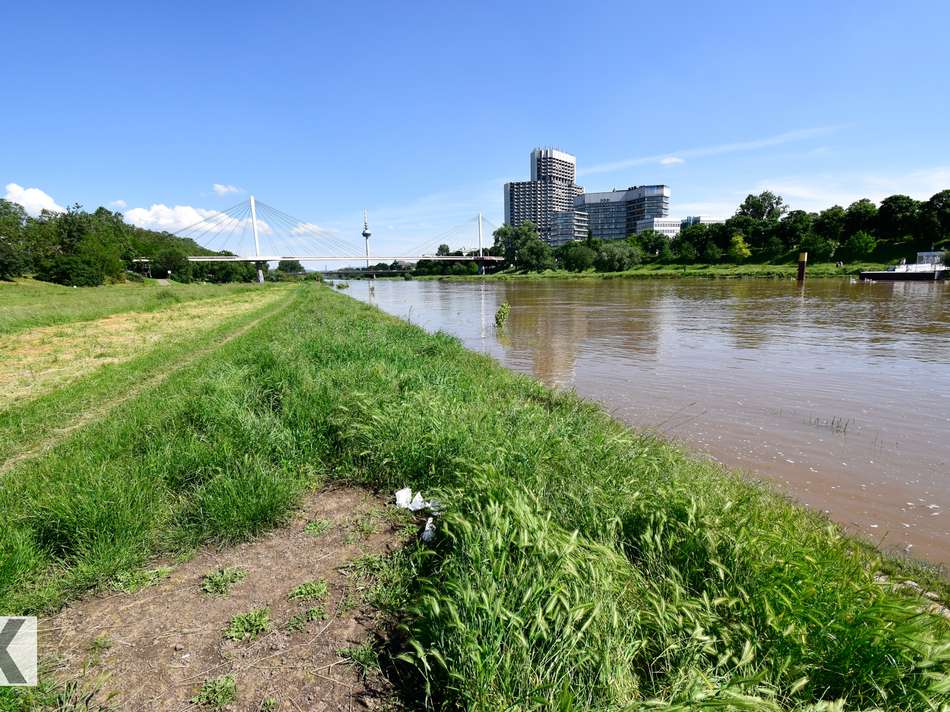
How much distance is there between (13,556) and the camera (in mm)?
3236

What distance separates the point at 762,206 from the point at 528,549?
446 ft

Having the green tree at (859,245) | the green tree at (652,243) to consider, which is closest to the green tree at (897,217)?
the green tree at (859,245)

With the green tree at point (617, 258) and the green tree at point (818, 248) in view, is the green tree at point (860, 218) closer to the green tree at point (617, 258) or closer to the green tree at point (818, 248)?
the green tree at point (818, 248)

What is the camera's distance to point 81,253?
6266 centimetres

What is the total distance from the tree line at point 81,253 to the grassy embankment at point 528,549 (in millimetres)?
69012

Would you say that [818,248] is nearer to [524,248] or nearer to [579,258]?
[579,258]

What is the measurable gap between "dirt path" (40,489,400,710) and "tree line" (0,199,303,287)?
70.7 meters

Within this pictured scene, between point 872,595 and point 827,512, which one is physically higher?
point 872,595

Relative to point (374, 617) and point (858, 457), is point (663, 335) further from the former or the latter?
point (374, 617)

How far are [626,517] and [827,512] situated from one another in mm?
3231

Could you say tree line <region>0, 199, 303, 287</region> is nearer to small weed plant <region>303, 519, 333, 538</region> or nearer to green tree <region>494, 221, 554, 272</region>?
green tree <region>494, 221, 554, 272</region>

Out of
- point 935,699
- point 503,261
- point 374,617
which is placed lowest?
point 374,617

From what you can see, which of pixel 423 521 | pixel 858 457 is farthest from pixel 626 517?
pixel 858 457

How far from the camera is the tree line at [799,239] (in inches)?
2849
